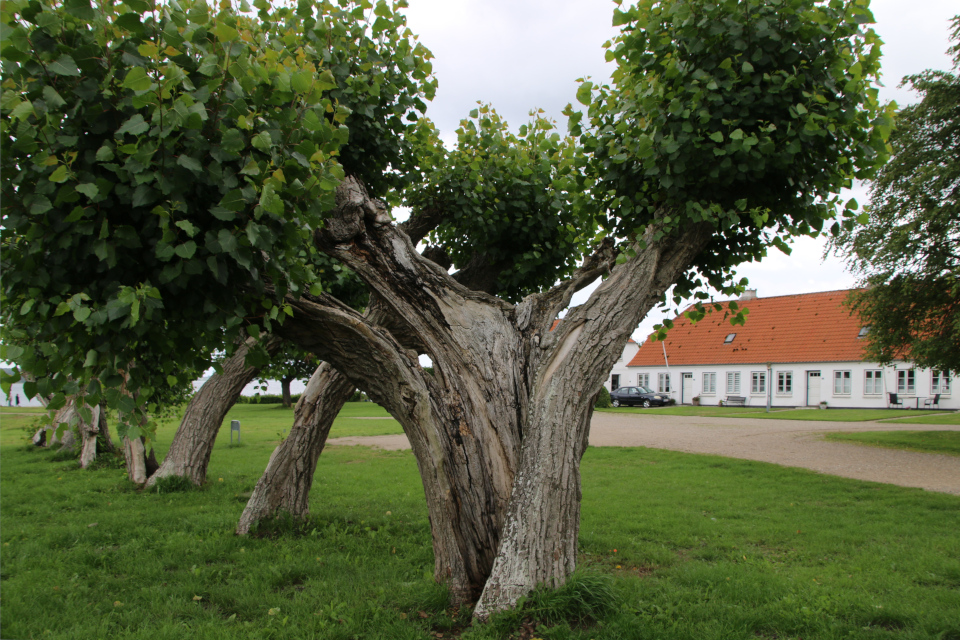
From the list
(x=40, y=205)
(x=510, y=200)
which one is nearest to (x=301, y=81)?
(x=40, y=205)

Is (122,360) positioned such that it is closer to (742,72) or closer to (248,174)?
(248,174)

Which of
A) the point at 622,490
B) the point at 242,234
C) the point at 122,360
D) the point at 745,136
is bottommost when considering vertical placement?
the point at 622,490

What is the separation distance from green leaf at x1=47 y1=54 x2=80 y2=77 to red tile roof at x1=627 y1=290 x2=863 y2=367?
31671 mm

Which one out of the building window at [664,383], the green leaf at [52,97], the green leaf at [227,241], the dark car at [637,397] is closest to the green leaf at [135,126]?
the green leaf at [52,97]

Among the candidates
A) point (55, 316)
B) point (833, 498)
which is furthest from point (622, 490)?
point (55, 316)

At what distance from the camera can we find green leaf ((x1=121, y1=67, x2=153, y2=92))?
2.49 meters

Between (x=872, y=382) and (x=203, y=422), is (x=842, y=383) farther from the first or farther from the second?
(x=203, y=422)

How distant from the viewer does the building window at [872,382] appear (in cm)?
3241

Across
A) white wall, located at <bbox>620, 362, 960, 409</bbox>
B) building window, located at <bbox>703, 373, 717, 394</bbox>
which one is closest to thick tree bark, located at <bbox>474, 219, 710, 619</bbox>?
white wall, located at <bbox>620, 362, 960, 409</bbox>

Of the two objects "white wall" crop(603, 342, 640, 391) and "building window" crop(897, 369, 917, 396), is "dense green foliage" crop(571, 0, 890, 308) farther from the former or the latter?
"white wall" crop(603, 342, 640, 391)

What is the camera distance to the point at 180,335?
3410 mm

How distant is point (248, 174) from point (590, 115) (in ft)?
10.5

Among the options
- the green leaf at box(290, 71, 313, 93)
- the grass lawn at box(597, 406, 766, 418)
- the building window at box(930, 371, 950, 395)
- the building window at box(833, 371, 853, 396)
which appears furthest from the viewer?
the building window at box(833, 371, 853, 396)

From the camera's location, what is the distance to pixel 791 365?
34.6 m
